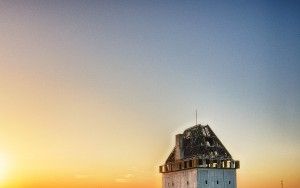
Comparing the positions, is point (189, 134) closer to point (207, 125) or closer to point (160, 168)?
point (207, 125)

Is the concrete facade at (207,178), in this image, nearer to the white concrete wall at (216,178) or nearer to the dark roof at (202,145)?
the white concrete wall at (216,178)

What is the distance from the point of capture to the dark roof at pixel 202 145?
52.4 metres

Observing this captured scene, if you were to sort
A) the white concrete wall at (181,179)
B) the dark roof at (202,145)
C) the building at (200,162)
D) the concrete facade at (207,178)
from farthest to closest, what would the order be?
the dark roof at (202,145)
the white concrete wall at (181,179)
the building at (200,162)
the concrete facade at (207,178)

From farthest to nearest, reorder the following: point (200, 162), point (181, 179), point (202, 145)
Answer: point (181, 179), point (202, 145), point (200, 162)

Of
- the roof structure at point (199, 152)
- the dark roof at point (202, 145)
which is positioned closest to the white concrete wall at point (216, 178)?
the roof structure at point (199, 152)

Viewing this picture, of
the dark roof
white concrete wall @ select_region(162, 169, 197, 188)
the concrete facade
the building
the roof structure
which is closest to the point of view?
the concrete facade

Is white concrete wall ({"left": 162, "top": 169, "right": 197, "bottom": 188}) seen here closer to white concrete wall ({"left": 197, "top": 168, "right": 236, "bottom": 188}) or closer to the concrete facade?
the concrete facade

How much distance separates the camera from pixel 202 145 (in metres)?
53.4

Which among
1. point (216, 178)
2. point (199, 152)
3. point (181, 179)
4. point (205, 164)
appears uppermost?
point (199, 152)

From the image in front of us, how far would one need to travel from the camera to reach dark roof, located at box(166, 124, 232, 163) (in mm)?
52406

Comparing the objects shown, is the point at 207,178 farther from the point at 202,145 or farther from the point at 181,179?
the point at 202,145

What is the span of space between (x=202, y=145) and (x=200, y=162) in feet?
9.72

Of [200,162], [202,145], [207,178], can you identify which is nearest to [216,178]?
[207,178]

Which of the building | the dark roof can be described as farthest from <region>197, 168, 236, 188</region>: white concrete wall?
the dark roof
